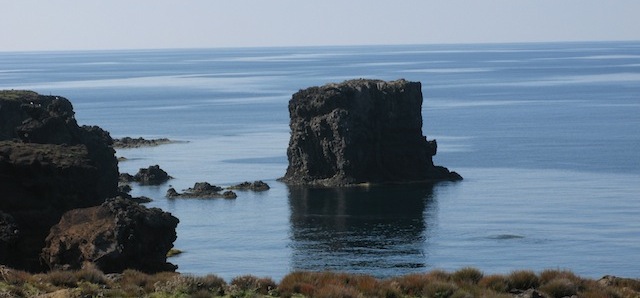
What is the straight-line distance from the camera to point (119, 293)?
3347 centimetres

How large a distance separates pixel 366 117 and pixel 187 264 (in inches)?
2068

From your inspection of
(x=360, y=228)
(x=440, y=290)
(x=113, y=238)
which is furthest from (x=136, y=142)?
(x=440, y=290)

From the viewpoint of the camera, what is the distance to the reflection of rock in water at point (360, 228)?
85.5 meters

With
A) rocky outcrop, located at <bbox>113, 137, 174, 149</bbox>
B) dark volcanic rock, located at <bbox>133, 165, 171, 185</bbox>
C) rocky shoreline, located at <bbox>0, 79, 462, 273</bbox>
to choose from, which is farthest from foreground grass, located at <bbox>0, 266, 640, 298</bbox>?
rocky outcrop, located at <bbox>113, 137, 174, 149</bbox>

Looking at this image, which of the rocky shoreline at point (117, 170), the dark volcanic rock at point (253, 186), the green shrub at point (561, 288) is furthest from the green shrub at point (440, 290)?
the dark volcanic rock at point (253, 186)

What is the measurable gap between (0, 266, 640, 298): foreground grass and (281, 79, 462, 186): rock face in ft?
312

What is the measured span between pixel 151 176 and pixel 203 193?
12.6 meters

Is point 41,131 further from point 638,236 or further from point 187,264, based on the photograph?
point 638,236

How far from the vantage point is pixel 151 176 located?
132500mm

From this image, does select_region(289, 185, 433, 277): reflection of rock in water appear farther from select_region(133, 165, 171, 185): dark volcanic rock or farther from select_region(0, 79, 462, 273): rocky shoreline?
select_region(133, 165, 171, 185): dark volcanic rock

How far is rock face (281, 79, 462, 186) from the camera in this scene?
13125 centimetres

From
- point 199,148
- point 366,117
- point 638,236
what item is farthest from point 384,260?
point 199,148

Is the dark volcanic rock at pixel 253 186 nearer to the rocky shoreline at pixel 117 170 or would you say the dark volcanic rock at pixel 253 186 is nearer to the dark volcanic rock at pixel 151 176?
the rocky shoreline at pixel 117 170

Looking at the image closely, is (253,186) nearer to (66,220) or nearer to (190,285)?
(66,220)
